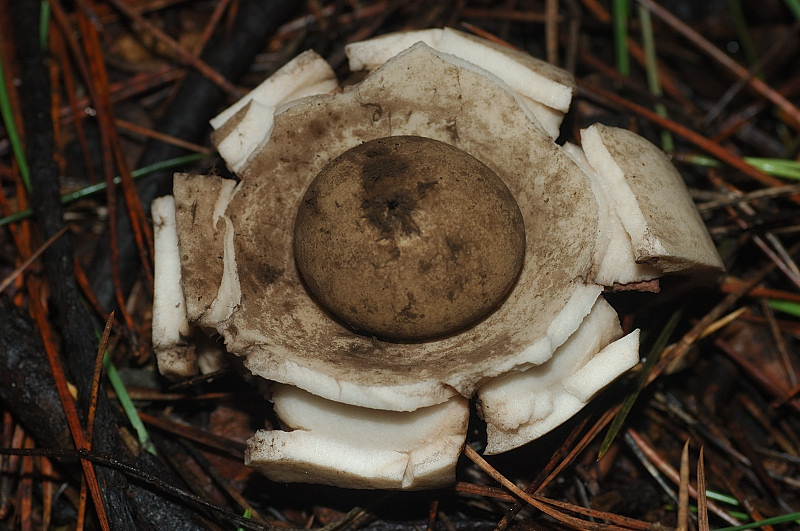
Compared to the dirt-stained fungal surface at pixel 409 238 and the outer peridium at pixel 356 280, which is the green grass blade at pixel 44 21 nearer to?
the outer peridium at pixel 356 280

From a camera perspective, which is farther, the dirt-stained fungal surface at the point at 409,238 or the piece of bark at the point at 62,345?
the piece of bark at the point at 62,345

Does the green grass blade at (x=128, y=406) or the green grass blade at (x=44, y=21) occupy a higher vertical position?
the green grass blade at (x=44, y=21)

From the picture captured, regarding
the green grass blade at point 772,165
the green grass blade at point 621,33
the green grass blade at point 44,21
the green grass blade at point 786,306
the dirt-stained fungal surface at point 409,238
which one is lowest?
the green grass blade at point 786,306

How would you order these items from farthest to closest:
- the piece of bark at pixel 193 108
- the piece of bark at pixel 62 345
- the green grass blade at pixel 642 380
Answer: the piece of bark at pixel 193 108
the green grass blade at pixel 642 380
the piece of bark at pixel 62 345

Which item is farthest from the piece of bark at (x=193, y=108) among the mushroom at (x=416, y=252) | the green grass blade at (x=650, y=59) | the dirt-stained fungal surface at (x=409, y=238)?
the green grass blade at (x=650, y=59)

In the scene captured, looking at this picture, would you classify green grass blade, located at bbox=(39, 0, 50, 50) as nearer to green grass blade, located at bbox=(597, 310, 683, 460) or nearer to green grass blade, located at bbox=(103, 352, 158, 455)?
green grass blade, located at bbox=(103, 352, 158, 455)

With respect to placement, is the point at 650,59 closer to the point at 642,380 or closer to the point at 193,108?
the point at 642,380

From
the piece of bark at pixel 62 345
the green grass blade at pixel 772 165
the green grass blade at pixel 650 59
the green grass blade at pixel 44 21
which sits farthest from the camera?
the green grass blade at pixel 650 59

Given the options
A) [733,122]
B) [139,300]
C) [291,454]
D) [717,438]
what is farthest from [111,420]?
[733,122]

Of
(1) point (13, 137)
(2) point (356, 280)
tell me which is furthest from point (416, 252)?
(1) point (13, 137)
